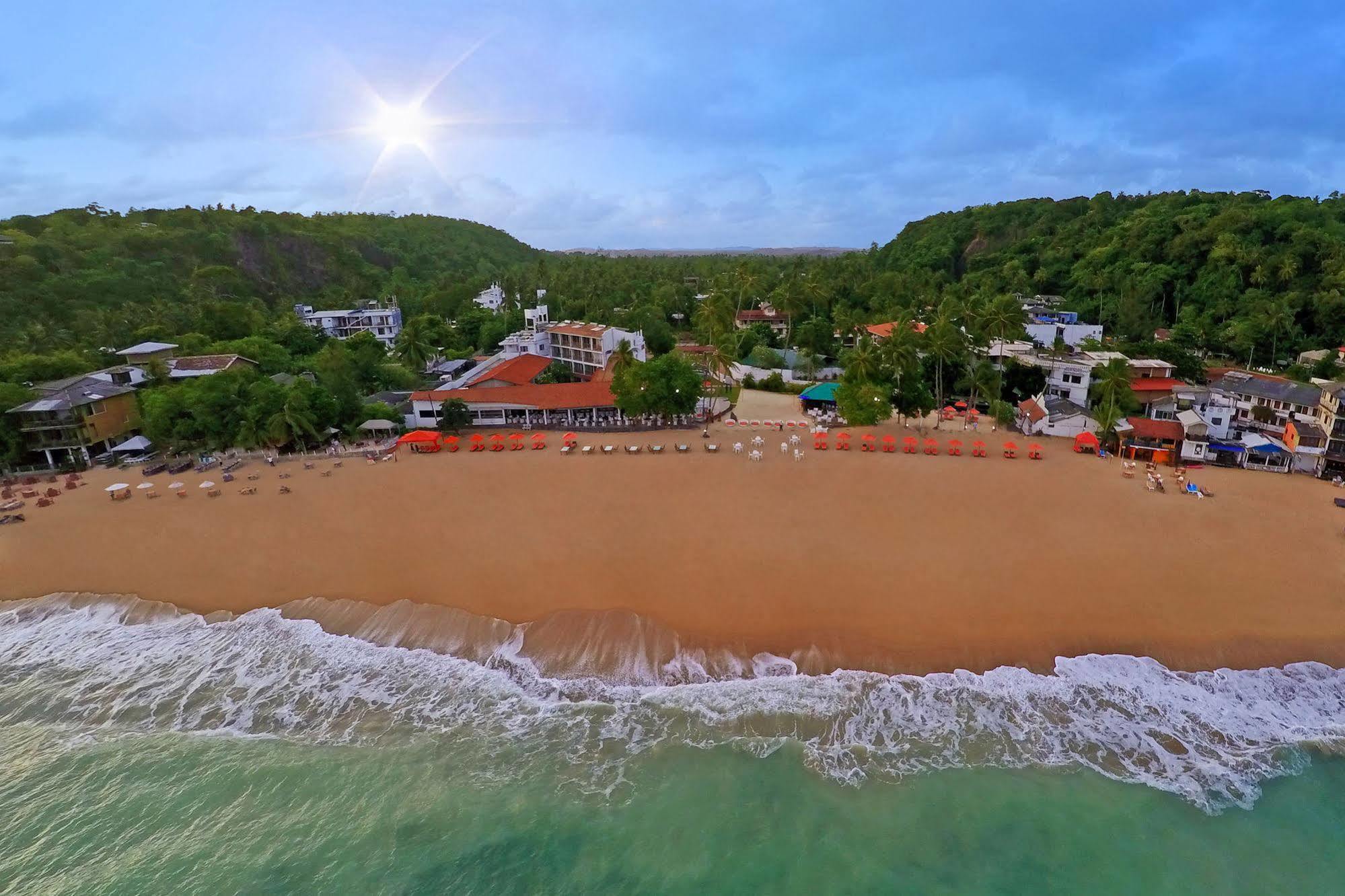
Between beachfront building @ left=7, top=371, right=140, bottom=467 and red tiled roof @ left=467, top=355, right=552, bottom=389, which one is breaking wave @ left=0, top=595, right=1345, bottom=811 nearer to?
beachfront building @ left=7, top=371, right=140, bottom=467

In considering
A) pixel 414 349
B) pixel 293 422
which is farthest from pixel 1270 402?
pixel 414 349

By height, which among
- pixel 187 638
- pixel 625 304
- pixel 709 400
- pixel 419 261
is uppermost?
pixel 419 261

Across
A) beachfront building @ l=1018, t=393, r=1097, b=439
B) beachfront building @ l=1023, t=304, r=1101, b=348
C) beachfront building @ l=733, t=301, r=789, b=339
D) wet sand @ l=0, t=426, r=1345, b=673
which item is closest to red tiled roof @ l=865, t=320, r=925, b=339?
beachfront building @ l=1023, t=304, r=1101, b=348

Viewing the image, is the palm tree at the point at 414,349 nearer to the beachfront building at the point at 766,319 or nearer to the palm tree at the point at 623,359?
the palm tree at the point at 623,359

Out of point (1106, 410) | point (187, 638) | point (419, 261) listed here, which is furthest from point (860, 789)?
point (419, 261)

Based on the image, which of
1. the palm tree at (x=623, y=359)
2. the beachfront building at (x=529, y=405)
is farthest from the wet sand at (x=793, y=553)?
the palm tree at (x=623, y=359)

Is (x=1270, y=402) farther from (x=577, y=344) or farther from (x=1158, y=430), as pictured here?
(x=577, y=344)

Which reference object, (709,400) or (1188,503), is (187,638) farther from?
(1188,503)
